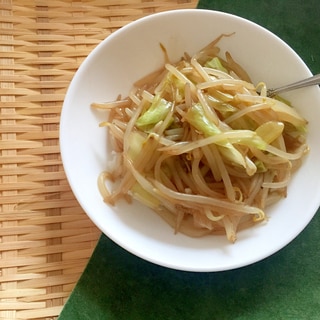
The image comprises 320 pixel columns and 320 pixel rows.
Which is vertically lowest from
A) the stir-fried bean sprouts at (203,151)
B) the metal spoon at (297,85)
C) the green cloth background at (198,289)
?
the green cloth background at (198,289)

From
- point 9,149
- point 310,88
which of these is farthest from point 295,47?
point 9,149

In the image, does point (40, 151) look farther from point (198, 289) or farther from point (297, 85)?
point (297, 85)

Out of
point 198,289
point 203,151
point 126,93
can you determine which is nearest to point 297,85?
point 203,151

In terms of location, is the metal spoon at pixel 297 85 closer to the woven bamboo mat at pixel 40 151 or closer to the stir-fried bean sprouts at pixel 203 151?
the stir-fried bean sprouts at pixel 203 151

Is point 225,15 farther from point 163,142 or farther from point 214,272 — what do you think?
point 214,272

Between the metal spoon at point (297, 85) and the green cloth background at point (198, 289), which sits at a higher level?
the metal spoon at point (297, 85)

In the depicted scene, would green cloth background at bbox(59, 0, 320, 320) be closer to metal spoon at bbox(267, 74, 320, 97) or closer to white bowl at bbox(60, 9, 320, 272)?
white bowl at bbox(60, 9, 320, 272)

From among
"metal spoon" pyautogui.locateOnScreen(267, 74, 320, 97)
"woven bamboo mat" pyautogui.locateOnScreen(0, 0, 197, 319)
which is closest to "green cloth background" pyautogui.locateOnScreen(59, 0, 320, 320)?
"woven bamboo mat" pyautogui.locateOnScreen(0, 0, 197, 319)

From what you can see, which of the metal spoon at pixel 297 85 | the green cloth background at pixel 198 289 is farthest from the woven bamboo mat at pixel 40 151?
the metal spoon at pixel 297 85
